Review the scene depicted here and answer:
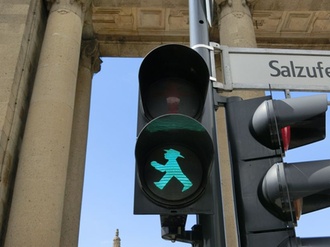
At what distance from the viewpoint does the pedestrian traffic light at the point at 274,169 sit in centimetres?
295

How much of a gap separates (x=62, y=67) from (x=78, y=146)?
516 centimetres

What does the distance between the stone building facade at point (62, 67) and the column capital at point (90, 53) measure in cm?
5

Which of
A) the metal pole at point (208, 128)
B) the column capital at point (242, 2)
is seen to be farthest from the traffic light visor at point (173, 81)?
the column capital at point (242, 2)

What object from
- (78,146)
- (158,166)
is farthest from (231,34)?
(158,166)

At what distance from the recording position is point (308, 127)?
11.3 ft

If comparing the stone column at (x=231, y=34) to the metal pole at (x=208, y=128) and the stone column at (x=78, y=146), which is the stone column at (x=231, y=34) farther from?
the metal pole at (x=208, y=128)

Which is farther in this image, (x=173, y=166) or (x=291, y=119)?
(x=291, y=119)

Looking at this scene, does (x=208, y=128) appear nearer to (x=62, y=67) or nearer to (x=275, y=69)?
(x=275, y=69)

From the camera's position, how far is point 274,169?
3.06 metres

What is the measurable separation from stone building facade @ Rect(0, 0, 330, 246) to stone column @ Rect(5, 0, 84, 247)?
3cm

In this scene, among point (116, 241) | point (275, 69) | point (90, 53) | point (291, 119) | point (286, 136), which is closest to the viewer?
point (291, 119)

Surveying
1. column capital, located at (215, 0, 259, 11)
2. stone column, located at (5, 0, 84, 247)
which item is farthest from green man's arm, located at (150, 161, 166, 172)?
column capital, located at (215, 0, 259, 11)

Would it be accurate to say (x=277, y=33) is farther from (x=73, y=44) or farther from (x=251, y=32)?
(x=73, y=44)

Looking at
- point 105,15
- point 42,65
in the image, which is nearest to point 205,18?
point 42,65
